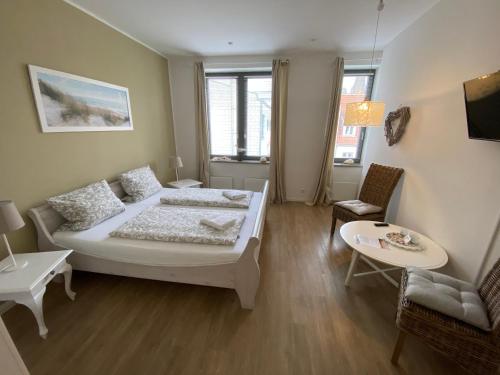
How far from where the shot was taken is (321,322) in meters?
1.67

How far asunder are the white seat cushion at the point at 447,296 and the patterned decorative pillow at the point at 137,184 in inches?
118

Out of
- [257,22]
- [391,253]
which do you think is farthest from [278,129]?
[391,253]

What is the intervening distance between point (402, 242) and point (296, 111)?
9.19 ft

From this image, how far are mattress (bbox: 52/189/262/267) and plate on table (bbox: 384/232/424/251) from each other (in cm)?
129

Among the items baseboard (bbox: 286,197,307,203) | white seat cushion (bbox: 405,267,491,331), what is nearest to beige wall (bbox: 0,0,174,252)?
baseboard (bbox: 286,197,307,203)

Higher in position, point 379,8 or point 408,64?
point 379,8

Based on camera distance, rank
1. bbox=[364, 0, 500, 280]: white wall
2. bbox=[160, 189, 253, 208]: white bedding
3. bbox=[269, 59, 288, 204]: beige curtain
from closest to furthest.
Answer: bbox=[364, 0, 500, 280]: white wall < bbox=[160, 189, 253, 208]: white bedding < bbox=[269, 59, 288, 204]: beige curtain

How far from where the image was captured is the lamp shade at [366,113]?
224cm

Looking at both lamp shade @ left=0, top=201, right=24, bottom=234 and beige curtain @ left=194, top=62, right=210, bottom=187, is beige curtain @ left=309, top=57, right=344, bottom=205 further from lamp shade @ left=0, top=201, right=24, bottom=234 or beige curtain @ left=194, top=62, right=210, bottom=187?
lamp shade @ left=0, top=201, right=24, bottom=234

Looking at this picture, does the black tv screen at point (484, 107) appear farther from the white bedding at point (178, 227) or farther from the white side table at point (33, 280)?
the white side table at point (33, 280)

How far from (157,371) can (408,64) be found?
3.97 metres

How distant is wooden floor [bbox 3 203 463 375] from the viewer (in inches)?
53.7

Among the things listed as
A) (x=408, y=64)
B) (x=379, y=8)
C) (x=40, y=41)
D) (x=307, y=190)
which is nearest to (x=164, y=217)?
(x=40, y=41)

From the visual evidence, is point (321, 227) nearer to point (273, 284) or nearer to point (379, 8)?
point (273, 284)
